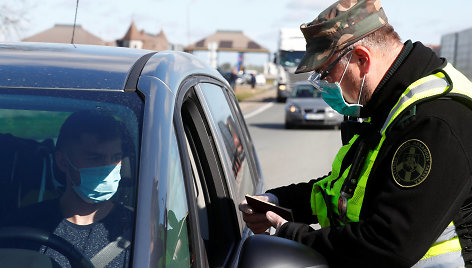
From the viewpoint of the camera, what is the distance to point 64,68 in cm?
235

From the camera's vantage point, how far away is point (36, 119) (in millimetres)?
2344

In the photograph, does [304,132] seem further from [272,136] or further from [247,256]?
[247,256]

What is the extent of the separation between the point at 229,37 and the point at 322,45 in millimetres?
136316

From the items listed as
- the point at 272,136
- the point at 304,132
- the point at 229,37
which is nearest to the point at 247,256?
the point at 272,136

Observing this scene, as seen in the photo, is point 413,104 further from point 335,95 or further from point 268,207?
point 268,207

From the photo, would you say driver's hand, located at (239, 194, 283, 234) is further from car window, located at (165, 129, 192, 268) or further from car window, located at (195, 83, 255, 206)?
car window, located at (165, 129, 192, 268)

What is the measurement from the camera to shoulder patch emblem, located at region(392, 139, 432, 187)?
2115mm

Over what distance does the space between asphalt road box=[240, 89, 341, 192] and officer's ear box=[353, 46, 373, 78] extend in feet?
18.0

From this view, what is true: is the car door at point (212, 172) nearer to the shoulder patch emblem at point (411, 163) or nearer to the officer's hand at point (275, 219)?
the officer's hand at point (275, 219)

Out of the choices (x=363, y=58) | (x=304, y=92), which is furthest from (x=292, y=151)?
(x=363, y=58)

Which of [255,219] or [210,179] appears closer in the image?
[255,219]

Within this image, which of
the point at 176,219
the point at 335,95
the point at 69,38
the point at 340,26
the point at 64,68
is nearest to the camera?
the point at 176,219

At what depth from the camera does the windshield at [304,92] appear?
23562 mm

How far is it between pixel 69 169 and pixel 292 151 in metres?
14.0
